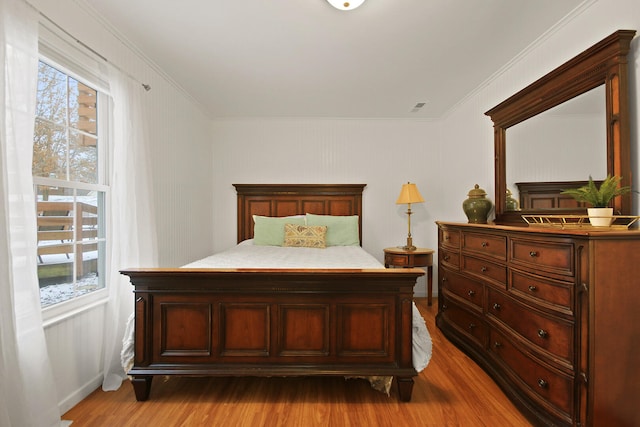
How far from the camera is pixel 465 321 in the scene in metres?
2.50

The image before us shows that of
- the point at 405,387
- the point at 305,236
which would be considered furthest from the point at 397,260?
the point at 405,387

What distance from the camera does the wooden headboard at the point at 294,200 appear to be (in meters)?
4.08

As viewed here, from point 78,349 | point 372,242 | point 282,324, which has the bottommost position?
point 78,349

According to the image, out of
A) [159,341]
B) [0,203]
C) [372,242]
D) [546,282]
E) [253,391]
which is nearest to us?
[0,203]

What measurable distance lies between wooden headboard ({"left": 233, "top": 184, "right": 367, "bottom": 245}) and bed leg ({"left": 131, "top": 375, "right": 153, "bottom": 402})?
2380 mm

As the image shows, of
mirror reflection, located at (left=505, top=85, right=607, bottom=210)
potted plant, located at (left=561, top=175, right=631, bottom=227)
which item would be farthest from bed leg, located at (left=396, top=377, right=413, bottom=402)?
mirror reflection, located at (left=505, top=85, right=607, bottom=210)

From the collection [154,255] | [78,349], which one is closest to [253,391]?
[78,349]

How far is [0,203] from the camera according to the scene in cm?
134

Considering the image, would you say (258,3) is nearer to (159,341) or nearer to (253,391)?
(159,341)

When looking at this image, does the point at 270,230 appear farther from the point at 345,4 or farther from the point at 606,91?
the point at 606,91

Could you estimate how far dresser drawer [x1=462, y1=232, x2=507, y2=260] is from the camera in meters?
2.01

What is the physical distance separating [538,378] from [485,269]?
29.2 inches

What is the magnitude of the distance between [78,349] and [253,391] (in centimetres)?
109

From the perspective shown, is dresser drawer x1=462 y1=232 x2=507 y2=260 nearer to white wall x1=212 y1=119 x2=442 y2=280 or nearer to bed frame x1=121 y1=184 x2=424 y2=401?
bed frame x1=121 y1=184 x2=424 y2=401
